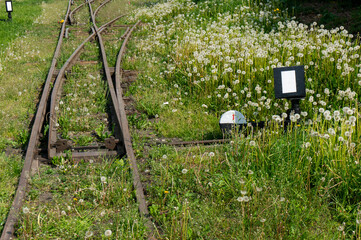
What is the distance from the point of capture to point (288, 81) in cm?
518

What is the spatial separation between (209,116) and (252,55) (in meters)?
1.89

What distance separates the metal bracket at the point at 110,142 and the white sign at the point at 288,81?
2223 millimetres

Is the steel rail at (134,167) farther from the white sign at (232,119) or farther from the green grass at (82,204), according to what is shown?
the white sign at (232,119)

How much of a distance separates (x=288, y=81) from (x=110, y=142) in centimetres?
237

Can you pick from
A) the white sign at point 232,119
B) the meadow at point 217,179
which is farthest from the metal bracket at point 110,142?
the white sign at point 232,119

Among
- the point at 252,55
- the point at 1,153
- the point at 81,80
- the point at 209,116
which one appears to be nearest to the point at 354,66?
the point at 252,55

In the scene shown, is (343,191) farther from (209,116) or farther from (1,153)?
(1,153)

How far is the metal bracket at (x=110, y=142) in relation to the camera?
5.36m

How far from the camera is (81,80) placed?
26.9ft

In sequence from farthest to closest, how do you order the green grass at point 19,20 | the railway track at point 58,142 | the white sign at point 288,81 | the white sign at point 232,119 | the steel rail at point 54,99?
the green grass at point 19,20
the white sign at point 232,119
the steel rail at point 54,99
the white sign at point 288,81
the railway track at point 58,142

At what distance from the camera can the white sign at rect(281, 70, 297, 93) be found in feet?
16.9

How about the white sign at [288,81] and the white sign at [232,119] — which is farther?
the white sign at [232,119]

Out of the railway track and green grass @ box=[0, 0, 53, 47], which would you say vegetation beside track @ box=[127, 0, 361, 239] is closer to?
the railway track

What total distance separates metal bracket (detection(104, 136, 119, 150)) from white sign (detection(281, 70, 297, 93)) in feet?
7.29
